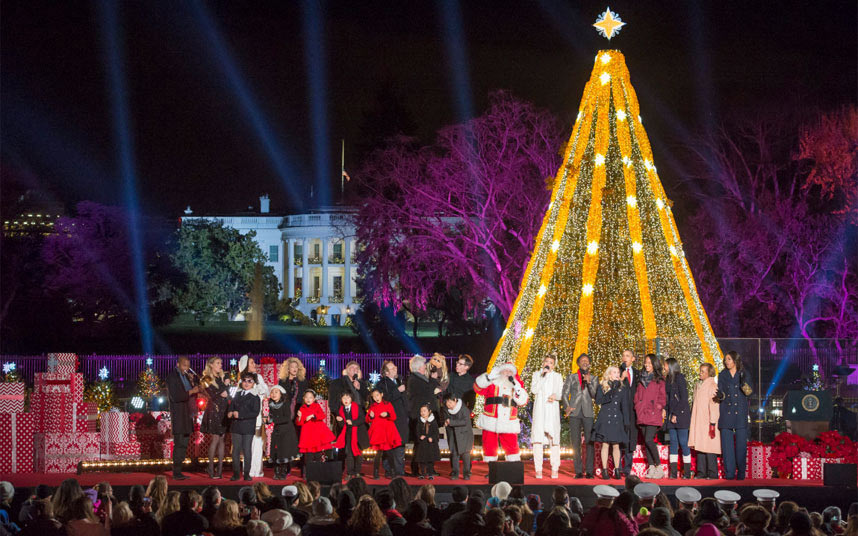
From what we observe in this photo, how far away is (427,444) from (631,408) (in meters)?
2.90

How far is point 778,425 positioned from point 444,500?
9.67 metres

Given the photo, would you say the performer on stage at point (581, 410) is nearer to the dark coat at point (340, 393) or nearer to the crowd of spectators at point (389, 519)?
the dark coat at point (340, 393)

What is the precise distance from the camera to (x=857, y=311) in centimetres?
3919

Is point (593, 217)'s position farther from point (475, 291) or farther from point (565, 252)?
point (475, 291)

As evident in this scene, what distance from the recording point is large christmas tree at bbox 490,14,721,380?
17.7 meters

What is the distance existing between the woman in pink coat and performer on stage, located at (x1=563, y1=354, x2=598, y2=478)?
1466mm

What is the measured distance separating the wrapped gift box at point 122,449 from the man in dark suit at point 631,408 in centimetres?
732

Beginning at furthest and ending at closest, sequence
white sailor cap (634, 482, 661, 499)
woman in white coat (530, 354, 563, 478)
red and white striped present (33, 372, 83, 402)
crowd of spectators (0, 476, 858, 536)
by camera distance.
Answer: red and white striped present (33, 372, 83, 402)
woman in white coat (530, 354, 563, 478)
white sailor cap (634, 482, 661, 499)
crowd of spectators (0, 476, 858, 536)

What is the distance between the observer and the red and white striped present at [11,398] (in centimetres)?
1611

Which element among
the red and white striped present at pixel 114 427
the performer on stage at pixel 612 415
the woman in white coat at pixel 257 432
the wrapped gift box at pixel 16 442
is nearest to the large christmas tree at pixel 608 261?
the performer on stage at pixel 612 415

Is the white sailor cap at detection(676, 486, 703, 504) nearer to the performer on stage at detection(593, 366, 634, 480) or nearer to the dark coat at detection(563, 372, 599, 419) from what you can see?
the performer on stage at detection(593, 366, 634, 480)

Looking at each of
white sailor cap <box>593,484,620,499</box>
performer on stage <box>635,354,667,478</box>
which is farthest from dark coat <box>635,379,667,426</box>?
white sailor cap <box>593,484,620,499</box>

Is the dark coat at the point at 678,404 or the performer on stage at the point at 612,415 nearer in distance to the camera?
the performer on stage at the point at 612,415

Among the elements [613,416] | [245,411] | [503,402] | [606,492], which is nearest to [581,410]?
[613,416]
